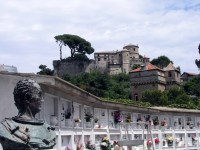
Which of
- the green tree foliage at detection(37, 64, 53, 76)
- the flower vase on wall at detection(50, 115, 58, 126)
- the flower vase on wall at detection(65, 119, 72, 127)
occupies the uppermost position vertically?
the green tree foliage at detection(37, 64, 53, 76)

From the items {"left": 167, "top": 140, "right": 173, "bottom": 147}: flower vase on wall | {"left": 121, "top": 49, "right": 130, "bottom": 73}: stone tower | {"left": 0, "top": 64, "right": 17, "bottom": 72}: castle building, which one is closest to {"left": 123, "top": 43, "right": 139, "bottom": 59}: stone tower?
{"left": 121, "top": 49, "right": 130, "bottom": 73}: stone tower

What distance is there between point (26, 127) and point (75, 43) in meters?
93.6

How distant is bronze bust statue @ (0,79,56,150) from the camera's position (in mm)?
5125

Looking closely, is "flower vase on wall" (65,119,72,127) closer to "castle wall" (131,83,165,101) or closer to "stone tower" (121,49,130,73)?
"castle wall" (131,83,165,101)

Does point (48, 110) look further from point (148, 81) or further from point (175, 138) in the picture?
point (148, 81)

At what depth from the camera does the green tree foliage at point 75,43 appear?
96.5m

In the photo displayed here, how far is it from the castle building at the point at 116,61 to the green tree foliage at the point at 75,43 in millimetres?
3984

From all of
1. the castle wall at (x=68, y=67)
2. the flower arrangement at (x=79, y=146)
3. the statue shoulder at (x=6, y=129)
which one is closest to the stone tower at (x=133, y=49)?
the castle wall at (x=68, y=67)

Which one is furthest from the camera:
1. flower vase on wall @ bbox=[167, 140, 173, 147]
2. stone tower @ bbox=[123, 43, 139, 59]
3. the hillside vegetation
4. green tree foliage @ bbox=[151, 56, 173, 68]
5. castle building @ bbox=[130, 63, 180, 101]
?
stone tower @ bbox=[123, 43, 139, 59]

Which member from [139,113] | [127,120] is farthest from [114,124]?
[139,113]

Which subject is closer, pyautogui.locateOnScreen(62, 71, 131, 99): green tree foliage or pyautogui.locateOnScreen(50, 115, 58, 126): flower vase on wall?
pyautogui.locateOnScreen(50, 115, 58, 126): flower vase on wall

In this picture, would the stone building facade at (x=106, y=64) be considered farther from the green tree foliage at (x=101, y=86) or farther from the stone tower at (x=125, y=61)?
the green tree foliage at (x=101, y=86)

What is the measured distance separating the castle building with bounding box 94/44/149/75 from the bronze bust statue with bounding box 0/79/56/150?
3556 inches

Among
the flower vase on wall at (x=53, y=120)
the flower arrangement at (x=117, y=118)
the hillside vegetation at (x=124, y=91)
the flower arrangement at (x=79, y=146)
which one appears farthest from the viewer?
the hillside vegetation at (x=124, y=91)
